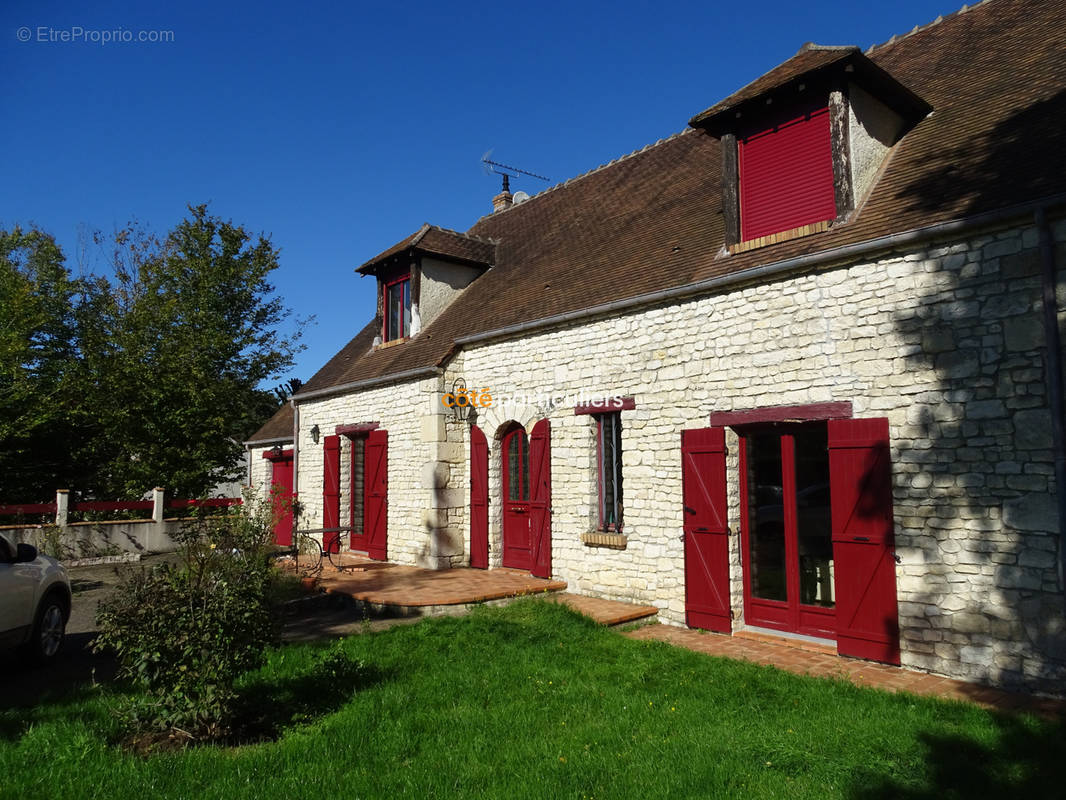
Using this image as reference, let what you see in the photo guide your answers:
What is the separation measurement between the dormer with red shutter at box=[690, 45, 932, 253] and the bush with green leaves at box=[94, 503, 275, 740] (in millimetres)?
6316

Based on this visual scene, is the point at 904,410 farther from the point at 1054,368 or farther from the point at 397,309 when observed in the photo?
the point at 397,309

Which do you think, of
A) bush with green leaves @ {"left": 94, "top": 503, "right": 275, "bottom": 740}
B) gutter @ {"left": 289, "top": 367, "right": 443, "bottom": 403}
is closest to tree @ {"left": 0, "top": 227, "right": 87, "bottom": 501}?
gutter @ {"left": 289, "top": 367, "right": 443, "bottom": 403}

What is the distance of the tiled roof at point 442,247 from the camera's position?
13211 mm

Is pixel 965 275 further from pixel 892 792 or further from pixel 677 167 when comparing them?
pixel 677 167

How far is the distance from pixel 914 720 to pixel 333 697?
13.5ft

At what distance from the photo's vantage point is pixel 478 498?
36.5 ft

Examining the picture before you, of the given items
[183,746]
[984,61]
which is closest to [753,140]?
[984,61]

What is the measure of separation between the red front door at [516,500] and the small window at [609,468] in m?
1.57

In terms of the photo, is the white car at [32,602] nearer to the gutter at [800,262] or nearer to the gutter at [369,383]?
the gutter at [369,383]

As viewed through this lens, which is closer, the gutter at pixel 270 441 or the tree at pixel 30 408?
the tree at pixel 30 408

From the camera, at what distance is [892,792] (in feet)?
12.3

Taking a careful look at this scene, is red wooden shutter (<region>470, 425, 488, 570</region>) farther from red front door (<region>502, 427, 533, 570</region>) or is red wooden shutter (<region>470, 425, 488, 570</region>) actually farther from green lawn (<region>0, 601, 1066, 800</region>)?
green lawn (<region>0, 601, 1066, 800</region>)

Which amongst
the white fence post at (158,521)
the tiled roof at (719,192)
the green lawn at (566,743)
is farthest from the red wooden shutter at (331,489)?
the green lawn at (566,743)

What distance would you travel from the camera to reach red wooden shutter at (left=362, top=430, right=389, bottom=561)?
12609mm
